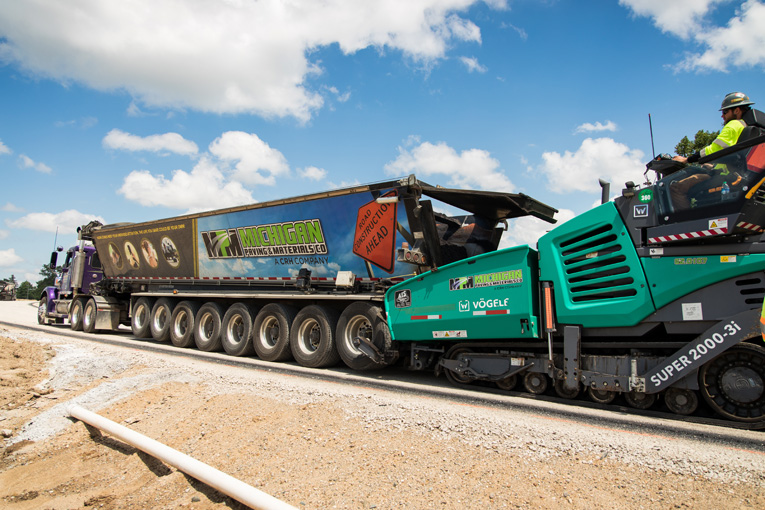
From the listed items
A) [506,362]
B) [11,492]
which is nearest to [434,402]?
[506,362]

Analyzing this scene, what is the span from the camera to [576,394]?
19.1 ft

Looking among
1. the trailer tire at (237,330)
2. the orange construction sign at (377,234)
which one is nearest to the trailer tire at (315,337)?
the orange construction sign at (377,234)

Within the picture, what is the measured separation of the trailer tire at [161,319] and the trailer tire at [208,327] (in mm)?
1474

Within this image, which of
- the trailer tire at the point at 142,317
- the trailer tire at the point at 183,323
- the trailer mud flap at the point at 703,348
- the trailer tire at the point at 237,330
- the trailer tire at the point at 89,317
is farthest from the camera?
the trailer tire at the point at 89,317

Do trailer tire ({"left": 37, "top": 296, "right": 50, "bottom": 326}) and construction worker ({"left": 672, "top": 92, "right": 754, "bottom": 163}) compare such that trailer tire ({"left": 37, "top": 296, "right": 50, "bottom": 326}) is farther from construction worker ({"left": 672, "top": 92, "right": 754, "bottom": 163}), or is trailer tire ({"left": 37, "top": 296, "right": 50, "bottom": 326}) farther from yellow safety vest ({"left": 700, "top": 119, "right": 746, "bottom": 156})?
yellow safety vest ({"left": 700, "top": 119, "right": 746, "bottom": 156})

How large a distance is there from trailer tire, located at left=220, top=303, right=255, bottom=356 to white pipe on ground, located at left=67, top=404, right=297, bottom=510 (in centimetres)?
457

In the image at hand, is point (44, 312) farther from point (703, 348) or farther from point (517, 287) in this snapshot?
point (703, 348)

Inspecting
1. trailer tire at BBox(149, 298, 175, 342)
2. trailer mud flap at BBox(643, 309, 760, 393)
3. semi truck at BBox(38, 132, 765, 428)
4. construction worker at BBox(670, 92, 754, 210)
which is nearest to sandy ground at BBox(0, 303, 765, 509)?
trailer mud flap at BBox(643, 309, 760, 393)

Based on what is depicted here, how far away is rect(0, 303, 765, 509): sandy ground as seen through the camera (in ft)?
11.3

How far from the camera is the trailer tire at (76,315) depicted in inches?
642

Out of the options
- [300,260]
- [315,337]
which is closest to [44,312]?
[300,260]

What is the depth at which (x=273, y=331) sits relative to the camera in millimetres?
9844

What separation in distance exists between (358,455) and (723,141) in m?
→ 4.69

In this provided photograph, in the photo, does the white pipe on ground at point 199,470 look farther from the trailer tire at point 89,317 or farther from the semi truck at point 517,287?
the trailer tire at point 89,317
